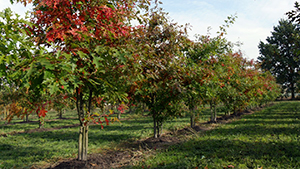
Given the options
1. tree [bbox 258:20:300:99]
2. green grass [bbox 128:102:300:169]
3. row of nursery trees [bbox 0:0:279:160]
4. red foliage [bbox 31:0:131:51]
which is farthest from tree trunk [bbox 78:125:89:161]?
tree [bbox 258:20:300:99]

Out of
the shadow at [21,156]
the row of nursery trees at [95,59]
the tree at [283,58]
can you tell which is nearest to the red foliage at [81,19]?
the row of nursery trees at [95,59]

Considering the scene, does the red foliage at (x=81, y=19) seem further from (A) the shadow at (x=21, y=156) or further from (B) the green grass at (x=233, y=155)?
(A) the shadow at (x=21, y=156)

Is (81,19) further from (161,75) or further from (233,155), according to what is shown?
(233,155)

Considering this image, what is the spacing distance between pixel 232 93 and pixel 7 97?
19.0 meters

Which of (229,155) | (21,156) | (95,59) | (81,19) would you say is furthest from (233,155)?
(21,156)

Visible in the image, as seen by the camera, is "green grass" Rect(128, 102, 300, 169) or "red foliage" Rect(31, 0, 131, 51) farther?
"green grass" Rect(128, 102, 300, 169)

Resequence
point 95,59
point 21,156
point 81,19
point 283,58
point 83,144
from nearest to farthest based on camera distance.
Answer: point 95,59 → point 81,19 → point 83,144 → point 21,156 → point 283,58

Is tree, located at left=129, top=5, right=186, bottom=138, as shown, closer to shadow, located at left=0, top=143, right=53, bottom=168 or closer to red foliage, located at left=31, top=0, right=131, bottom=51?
red foliage, located at left=31, top=0, right=131, bottom=51

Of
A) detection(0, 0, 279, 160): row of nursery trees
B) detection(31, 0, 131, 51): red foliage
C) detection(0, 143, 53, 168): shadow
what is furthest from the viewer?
detection(0, 143, 53, 168): shadow

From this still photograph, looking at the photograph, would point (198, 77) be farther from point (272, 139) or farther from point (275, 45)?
point (275, 45)

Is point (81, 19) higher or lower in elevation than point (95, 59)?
higher

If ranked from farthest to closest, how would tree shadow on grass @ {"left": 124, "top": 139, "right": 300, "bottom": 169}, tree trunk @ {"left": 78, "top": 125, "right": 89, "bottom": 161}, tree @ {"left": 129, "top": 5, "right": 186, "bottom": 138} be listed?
tree @ {"left": 129, "top": 5, "right": 186, "bottom": 138}, tree trunk @ {"left": 78, "top": 125, "right": 89, "bottom": 161}, tree shadow on grass @ {"left": 124, "top": 139, "right": 300, "bottom": 169}

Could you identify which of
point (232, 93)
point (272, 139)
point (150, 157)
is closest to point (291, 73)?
point (232, 93)

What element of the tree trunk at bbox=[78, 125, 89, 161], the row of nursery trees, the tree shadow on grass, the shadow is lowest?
the shadow
